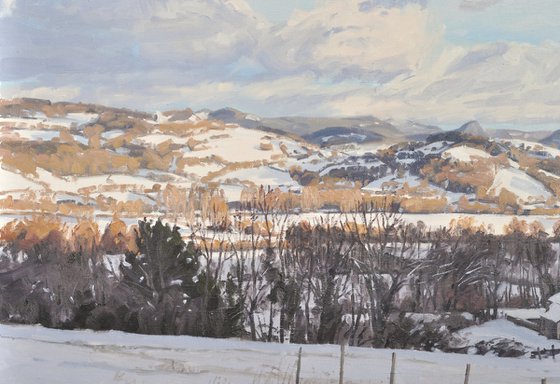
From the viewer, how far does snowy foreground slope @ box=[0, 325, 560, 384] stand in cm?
1256

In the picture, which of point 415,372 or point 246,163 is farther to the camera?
point 246,163

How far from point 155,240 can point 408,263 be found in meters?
→ 5.70

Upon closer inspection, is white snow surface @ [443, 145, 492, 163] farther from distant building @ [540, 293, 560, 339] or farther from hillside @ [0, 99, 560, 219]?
distant building @ [540, 293, 560, 339]

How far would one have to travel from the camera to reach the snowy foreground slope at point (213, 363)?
12562 mm

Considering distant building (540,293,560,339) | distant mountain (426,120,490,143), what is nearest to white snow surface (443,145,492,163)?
distant mountain (426,120,490,143)

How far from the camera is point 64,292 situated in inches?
599

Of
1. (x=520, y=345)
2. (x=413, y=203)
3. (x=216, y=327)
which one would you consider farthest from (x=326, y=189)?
(x=520, y=345)

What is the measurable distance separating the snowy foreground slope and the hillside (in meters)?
2.97

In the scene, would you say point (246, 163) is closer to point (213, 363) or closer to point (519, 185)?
point (213, 363)

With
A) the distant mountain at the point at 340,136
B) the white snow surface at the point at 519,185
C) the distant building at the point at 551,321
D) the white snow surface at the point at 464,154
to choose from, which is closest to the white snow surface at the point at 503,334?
the distant building at the point at 551,321

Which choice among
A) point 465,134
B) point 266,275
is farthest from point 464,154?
point 266,275

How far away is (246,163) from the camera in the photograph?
47.3 feet

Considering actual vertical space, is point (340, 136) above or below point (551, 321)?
above

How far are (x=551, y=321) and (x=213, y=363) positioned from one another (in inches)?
269
